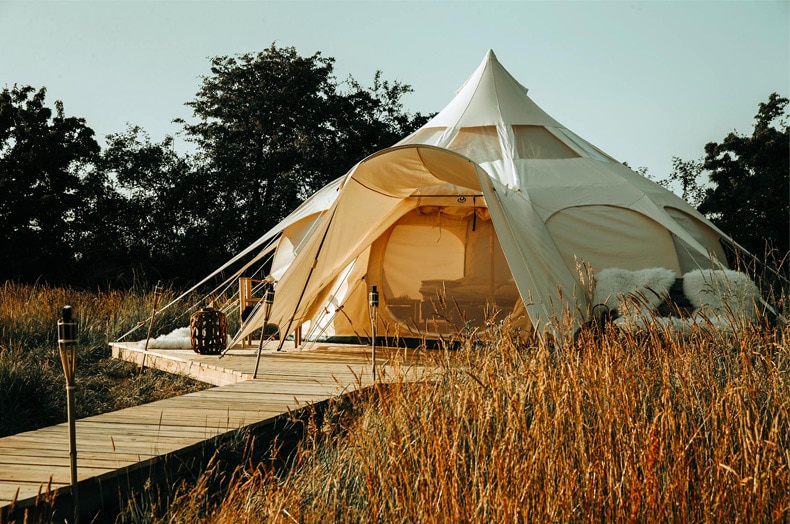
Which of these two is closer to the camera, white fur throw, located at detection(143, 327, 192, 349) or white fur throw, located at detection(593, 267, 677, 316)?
white fur throw, located at detection(593, 267, 677, 316)

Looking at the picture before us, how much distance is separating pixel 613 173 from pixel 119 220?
42.2 feet

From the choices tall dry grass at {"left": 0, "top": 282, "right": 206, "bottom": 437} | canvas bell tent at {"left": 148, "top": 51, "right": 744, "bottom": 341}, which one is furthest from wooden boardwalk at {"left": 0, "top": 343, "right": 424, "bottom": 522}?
canvas bell tent at {"left": 148, "top": 51, "right": 744, "bottom": 341}

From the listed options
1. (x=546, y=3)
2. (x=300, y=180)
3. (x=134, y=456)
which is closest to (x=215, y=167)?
(x=300, y=180)

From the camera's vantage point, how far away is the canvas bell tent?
22.5 ft

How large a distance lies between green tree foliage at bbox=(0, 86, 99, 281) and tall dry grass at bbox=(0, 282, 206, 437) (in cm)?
671

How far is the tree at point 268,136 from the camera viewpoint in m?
17.7

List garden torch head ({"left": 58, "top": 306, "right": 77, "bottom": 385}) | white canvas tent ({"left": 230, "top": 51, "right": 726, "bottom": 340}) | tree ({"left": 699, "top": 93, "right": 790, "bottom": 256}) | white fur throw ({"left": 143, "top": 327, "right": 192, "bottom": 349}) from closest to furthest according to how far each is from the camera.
A: garden torch head ({"left": 58, "top": 306, "right": 77, "bottom": 385}) → white canvas tent ({"left": 230, "top": 51, "right": 726, "bottom": 340}) → white fur throw ({"left": 143, "top": 327, "right": 192, "bottom": 349}) → tree ({"left": 699, "top": 93, "right": 790, "bottom": 256})

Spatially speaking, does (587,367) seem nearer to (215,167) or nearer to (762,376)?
(762,376)

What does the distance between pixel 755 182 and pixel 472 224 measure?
1138 cm

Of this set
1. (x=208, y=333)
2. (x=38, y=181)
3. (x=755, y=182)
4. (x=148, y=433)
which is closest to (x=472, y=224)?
(x=208, y=333)

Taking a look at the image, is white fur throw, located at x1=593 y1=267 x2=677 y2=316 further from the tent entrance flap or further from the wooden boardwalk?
the wooden boardwalk

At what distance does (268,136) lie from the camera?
18.2m

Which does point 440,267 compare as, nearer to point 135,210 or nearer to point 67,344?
point 67,344

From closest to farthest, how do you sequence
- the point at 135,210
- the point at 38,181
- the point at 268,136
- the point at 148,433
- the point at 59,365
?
the point at 148,433
the point at 59,365
the point at 38,181
the point at 135,210
the point at 268,136
